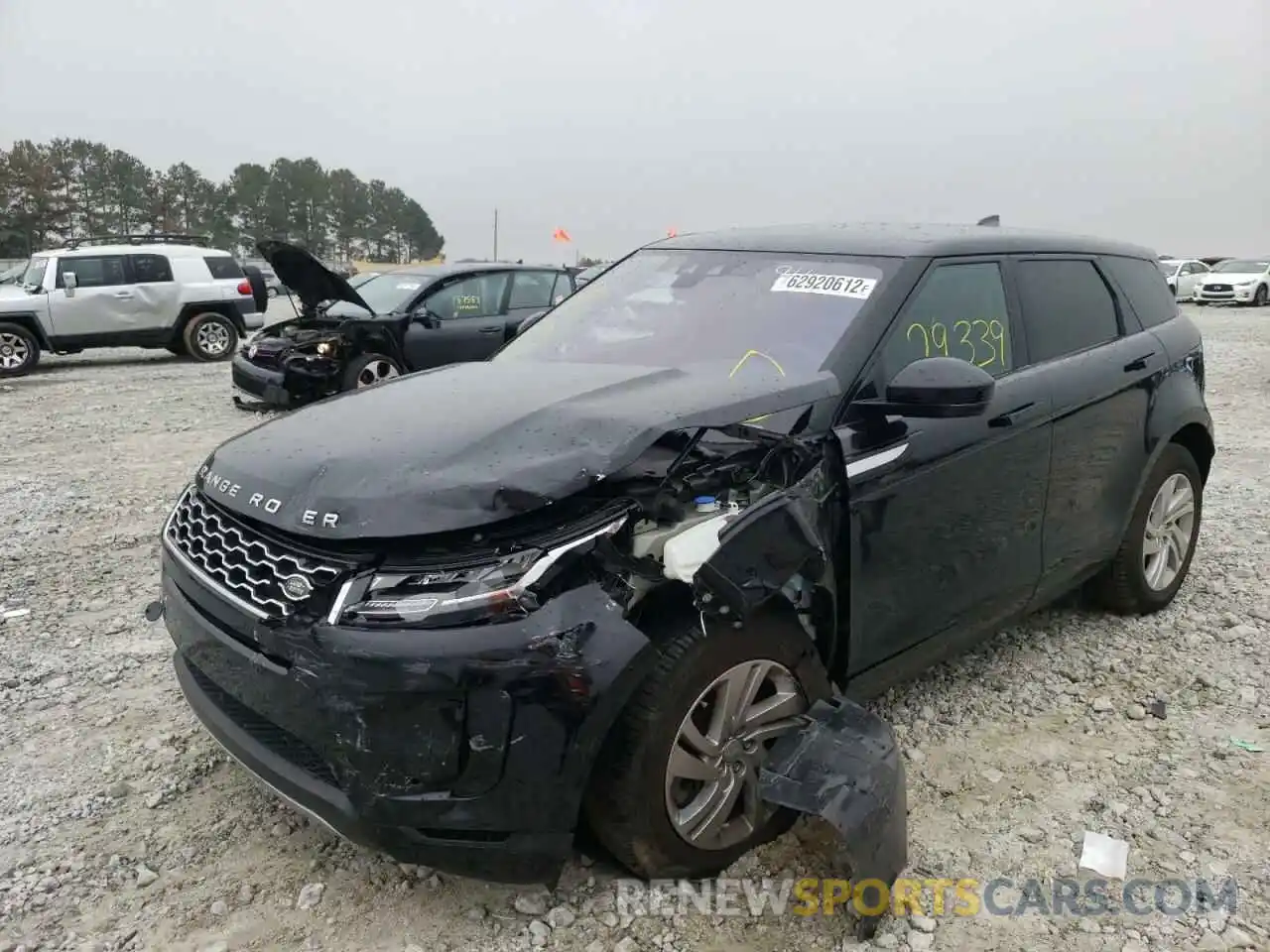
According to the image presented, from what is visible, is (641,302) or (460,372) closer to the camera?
(460,372)

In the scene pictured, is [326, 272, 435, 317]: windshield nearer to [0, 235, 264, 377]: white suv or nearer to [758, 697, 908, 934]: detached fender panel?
[0, 235, 264, 377]: white suv

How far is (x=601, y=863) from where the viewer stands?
2447 millimetres

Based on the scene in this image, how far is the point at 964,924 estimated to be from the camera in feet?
7.73

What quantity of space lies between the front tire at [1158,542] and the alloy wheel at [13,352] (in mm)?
14210

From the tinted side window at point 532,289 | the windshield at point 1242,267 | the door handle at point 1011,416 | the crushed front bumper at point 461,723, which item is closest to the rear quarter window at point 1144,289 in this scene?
the door handle at point 1011,416

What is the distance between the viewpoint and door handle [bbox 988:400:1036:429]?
10.1 feet

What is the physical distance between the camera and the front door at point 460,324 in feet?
31.2

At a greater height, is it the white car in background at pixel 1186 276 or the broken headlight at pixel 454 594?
the white car in background at pixel 1186 276

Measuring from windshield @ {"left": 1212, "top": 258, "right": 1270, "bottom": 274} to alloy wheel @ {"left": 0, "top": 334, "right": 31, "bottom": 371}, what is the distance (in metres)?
32.3

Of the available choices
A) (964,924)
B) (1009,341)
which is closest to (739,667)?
(964,924)

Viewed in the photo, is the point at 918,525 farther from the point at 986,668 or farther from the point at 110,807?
the point at 110,807

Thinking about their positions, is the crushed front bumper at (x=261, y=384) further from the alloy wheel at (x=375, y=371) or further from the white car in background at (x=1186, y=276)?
the white car in background at (x=1186, y=276)

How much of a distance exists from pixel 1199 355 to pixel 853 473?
8.74ft

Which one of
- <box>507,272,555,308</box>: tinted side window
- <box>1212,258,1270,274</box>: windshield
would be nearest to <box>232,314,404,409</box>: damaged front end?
<box>507,272,555,308</box>: tinted side window
